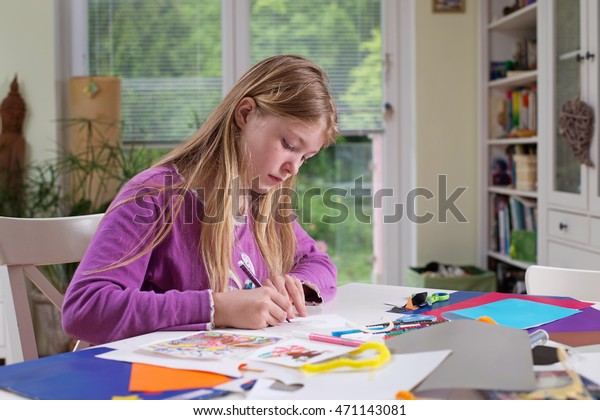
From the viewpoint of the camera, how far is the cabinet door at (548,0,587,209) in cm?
275

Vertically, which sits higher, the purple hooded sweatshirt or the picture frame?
the picture frame

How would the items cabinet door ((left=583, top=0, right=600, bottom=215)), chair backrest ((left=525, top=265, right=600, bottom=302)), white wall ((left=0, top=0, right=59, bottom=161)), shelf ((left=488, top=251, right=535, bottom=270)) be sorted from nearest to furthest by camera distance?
chair backrest ((left=525, top=265, right=600, bottom=302))
cabinet door ((left=583, top=0, right=600, bottom=215))
shelf ((left=488, top=251, right=535, bottom=270))
white wall ((left=0, top=0, right=59, bottom=161))

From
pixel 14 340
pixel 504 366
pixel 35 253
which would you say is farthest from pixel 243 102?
pixel 504 366

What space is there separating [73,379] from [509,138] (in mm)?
2999

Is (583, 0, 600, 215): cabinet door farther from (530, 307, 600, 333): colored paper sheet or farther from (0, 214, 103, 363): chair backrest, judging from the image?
(0, 214, 103, 363): chair backrest

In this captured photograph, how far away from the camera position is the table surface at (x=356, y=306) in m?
1.10

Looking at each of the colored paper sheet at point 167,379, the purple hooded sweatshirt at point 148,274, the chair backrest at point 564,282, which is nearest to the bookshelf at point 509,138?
the chair backrest at point 564,282

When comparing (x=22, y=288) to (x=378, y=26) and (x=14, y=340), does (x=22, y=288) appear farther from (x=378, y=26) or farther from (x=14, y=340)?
(x=378, y=26)

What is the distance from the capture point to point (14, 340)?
144 centimetres

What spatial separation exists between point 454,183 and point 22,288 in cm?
278

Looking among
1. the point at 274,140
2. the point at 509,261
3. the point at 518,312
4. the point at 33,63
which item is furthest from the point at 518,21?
the point at 518,312

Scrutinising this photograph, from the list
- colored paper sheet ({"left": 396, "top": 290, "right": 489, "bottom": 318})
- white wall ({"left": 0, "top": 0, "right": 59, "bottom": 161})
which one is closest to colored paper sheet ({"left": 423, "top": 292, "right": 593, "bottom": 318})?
colored paper sheet ({"left": 396, "top": 290, "right": 489, "bottom": 318})

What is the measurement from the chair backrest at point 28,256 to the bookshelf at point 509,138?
225 cm

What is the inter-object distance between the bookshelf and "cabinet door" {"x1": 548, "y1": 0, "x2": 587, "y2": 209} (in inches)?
10.7
